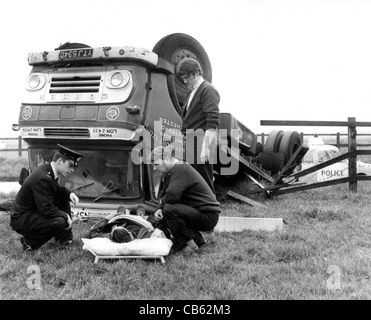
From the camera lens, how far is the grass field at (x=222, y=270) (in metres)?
3.79

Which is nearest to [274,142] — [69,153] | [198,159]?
[198,159]

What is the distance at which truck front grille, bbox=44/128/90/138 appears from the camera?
247 inches

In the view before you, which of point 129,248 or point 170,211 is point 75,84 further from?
point 129,248

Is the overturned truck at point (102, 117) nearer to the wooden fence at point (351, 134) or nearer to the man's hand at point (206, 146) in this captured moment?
the man's hand at point (206, 146)

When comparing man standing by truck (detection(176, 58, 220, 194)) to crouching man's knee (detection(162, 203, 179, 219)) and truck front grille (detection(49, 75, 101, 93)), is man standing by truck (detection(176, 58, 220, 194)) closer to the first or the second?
crouching man's knee (detection(162, 203, 179, 219))

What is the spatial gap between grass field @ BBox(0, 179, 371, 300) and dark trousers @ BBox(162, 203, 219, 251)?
0.24 metres

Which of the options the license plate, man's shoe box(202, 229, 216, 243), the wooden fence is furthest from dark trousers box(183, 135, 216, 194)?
the wooden fence

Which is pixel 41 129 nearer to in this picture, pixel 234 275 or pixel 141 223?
pixel 141 223

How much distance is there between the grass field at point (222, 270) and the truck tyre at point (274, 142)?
150 inches

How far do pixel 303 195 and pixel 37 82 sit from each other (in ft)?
16.2

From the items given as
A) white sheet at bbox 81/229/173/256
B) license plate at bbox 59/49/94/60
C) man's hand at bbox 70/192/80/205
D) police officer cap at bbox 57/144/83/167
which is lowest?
white sheet at bbox 81/229/173/256

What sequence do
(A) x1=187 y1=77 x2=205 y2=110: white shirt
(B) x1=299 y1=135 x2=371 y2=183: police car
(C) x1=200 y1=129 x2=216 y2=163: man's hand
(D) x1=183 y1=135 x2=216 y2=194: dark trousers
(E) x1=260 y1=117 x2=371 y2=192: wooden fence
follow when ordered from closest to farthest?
(C) x1=200 y1=129 x2=216 y2=163: man's hand < (A) x1=187 y1=77 x2=205 y2=110: white shirt < (D) x1=183 y1=135 x2=216 y2=194: dark trousers < (E) x1=260 y1=117 x2=371 y2=192: wooden fence < (B) x1=299 y1=135 x2=371 y2=183: police car

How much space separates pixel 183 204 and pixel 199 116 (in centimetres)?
139
